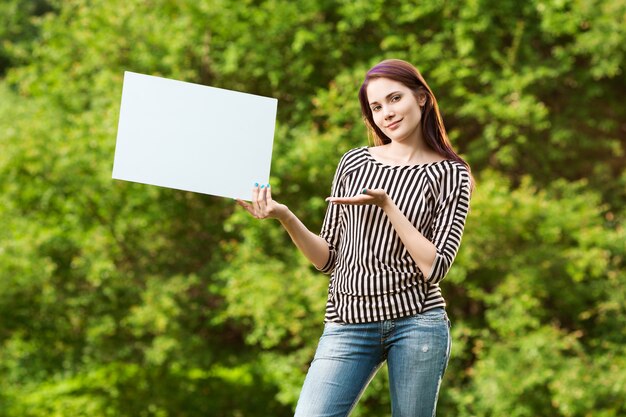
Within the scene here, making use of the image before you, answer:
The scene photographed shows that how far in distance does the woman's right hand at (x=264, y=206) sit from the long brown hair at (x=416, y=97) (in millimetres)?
350

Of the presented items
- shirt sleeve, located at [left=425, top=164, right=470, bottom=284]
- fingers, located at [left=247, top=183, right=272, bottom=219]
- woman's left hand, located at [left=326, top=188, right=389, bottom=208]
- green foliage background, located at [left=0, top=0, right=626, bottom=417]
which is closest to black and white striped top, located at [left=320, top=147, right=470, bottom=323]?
shirt sleeve, located at [left=425, top=164, right=470, bottom=284]

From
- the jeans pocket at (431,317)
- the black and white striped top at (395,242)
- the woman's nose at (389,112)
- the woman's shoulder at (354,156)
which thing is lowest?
the jeans pocket at (431,317)

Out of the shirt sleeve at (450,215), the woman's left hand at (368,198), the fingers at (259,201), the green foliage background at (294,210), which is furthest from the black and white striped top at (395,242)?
the green foliage background at (294,210)

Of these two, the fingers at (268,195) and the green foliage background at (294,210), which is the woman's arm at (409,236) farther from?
the green foliage background at (294,210)

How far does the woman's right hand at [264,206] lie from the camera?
221 centimetres

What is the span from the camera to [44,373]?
324 inches

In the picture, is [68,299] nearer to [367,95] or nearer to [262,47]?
[262,47]

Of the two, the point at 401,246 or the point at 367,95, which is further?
the point at 367,95

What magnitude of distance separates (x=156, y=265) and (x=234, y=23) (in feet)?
7.29

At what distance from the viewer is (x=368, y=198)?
2090 millimetres

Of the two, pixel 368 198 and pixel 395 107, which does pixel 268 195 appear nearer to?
pixel 368 198

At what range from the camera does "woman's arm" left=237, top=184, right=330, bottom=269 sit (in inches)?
87.6

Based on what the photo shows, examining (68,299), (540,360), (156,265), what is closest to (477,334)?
(540,360)

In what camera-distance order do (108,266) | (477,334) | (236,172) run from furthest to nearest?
1. (108,266)
2. (477,334)
3. (236,172)
